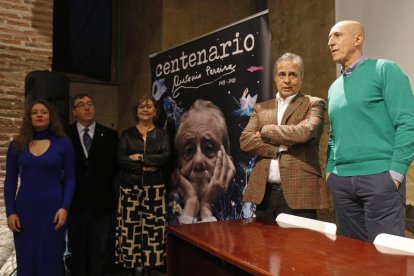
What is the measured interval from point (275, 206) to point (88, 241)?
67.8 inches

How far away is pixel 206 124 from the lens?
359cm

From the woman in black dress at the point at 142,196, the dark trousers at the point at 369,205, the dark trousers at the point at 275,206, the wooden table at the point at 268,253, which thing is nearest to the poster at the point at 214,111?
the woman in black dress at the point at 142,196

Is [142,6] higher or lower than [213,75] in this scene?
higher

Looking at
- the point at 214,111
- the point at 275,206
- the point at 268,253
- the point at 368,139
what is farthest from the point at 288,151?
the point at 214,111

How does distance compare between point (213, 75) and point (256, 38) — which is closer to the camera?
point (256, 38)

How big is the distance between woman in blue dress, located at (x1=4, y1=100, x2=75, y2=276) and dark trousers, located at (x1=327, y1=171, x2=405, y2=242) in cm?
175

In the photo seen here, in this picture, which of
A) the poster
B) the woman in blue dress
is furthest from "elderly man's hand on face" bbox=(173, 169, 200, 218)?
the woman in blue dress

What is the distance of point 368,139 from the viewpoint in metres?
1.96

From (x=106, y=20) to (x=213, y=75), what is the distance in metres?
3.88

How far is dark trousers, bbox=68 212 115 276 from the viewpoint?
3301mm

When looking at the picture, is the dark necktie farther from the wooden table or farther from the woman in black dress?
the wooden table

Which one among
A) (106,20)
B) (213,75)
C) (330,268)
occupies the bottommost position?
(330,268)

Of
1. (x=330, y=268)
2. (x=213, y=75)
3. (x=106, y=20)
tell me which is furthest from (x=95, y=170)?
(x=106, y=20)

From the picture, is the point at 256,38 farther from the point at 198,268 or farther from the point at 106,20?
the point at 106,20
